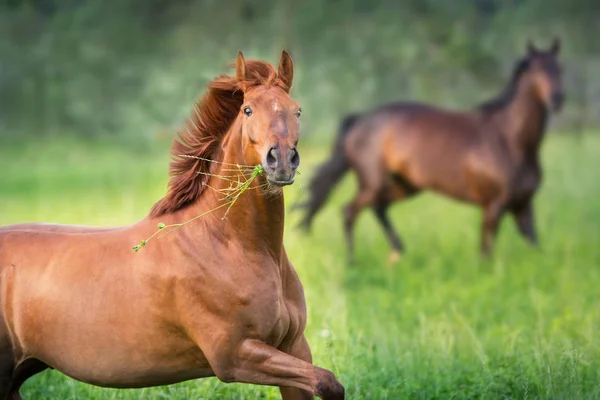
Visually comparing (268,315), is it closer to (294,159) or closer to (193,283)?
(193,283)

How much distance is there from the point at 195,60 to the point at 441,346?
626 inches

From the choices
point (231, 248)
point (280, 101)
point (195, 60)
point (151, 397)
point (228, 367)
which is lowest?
point (151, 397)

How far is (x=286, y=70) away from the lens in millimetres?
4297

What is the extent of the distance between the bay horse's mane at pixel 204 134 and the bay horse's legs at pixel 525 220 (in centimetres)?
740

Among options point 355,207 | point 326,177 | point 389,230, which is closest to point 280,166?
point 389,230

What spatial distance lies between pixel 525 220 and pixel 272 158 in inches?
309

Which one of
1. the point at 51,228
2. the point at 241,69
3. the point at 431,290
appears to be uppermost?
the point at 241,69

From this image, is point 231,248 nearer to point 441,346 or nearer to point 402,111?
point 441,346

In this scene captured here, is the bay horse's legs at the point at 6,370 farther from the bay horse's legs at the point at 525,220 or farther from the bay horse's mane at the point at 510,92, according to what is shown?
the bay horse's mane at the point at 510,92

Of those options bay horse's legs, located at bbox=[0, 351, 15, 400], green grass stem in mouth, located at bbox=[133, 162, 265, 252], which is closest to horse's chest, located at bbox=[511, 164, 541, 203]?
green grass stem in mouth, located at bbox=[133, 162, 265, 252]

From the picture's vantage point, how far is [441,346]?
19.7ft

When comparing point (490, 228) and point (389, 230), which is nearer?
point (490, 228)

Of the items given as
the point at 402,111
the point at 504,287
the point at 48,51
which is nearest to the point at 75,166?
the point at 48,51

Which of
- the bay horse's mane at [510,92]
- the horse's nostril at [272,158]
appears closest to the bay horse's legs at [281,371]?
the horse's nostril at [272,158]
